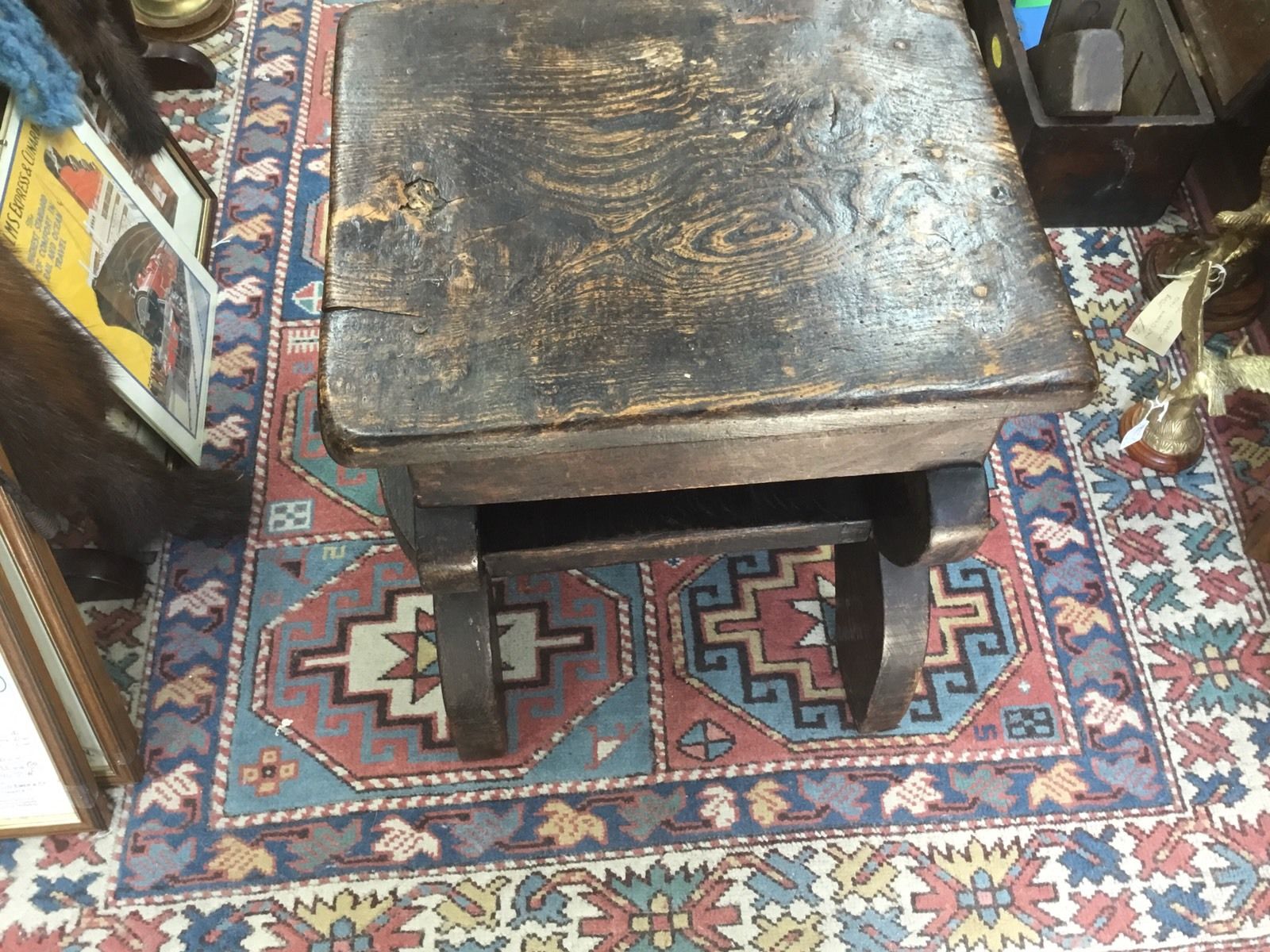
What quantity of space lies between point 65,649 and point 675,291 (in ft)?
2.62

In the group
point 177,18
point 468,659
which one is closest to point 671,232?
point 468,659

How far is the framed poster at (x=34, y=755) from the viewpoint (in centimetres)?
116

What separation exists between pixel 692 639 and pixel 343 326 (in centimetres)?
69

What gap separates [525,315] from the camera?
0.97 metres

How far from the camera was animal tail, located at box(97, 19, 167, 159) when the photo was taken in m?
1.53

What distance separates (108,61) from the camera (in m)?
1.53

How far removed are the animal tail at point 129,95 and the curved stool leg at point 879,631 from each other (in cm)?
117

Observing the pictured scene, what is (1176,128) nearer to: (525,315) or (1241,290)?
(1241,290)

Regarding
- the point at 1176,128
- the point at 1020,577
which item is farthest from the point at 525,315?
the point at 1176,128

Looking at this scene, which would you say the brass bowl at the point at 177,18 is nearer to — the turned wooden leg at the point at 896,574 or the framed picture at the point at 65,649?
the framed picture at the point at 65,649

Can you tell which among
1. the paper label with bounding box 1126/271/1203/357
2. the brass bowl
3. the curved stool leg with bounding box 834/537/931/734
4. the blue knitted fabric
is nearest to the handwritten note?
the blue knitted fabric

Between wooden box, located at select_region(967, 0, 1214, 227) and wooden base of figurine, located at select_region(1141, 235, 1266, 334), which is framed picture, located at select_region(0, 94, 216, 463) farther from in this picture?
wooden base of figurine, located at select_region(1141, 235, 1266, 334)

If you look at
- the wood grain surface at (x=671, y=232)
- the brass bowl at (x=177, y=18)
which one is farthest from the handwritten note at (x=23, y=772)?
the brass bowl at (x=177, y=18)

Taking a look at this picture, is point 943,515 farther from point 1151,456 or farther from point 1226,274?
point 1226,274
